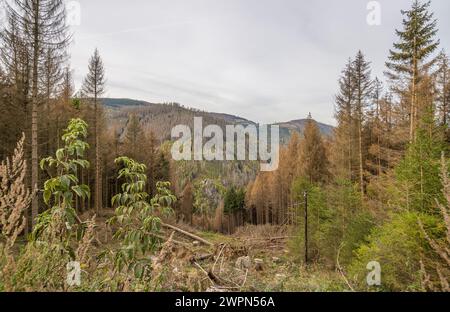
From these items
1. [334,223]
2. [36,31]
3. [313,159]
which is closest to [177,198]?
[334,223]

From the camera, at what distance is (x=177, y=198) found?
43.9 ft

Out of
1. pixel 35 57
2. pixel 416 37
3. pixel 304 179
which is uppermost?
pixel 416 37

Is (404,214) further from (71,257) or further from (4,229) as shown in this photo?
(4,229)

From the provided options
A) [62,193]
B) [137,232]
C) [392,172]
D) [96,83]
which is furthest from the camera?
[96,83]

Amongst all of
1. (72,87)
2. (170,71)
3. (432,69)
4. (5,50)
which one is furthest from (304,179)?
(72,87)

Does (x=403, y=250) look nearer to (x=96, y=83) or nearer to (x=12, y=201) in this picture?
(x=12, y=201)

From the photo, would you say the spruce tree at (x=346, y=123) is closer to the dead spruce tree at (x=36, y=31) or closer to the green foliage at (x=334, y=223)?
the green foliage at (x=334, y=223)

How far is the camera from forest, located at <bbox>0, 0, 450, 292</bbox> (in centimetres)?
271

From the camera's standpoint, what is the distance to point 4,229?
7.56 ft

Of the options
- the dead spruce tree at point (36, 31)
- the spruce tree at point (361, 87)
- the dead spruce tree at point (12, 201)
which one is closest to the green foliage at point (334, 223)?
the spruce tree at point (361, 87)

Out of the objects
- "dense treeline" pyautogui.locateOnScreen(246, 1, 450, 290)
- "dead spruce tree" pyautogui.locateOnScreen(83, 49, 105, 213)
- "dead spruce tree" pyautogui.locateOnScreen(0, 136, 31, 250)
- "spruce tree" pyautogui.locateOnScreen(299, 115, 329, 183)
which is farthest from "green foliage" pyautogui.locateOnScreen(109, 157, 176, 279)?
"spruce tree" pyautogui.locateOnScreen(299, 115, 329, 183)

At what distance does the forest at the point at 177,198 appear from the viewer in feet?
8.89

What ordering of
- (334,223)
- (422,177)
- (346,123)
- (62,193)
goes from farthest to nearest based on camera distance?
(346,123) < (334,223) < (422,177) < (62,193)

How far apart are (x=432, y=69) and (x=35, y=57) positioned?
62.7 feet
